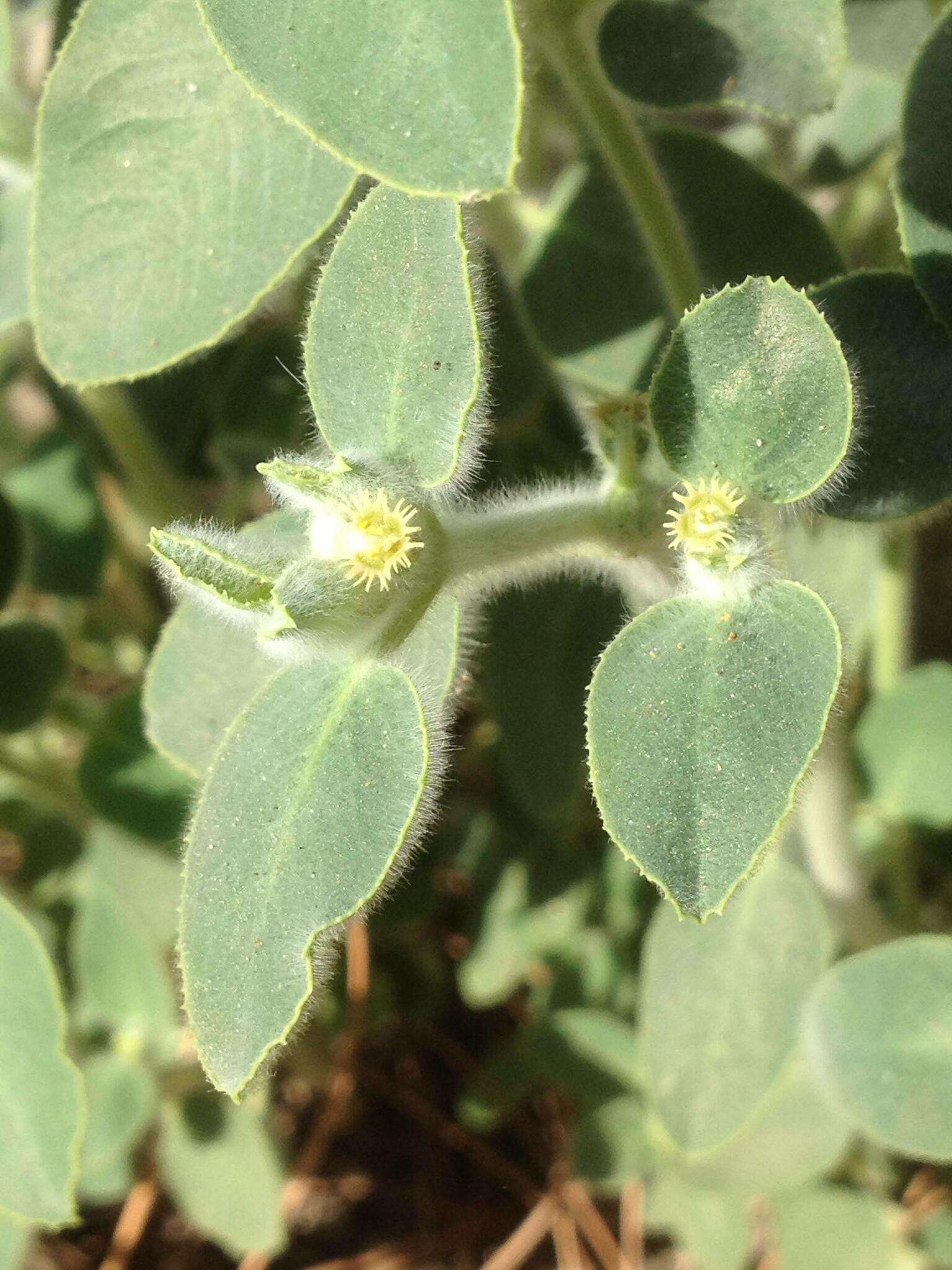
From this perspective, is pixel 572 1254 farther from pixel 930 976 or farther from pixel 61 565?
pixel 61 565

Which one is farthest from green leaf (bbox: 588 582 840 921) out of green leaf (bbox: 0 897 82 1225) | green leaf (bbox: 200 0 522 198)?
green leaf (bbox: 0 897 82 1225)

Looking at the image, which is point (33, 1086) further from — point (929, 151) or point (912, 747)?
point (929, 151)

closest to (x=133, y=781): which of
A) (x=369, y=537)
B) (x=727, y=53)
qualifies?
(x=369, y=537)

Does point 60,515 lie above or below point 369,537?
below

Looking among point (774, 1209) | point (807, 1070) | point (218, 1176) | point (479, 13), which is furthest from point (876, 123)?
point (218, 1176)

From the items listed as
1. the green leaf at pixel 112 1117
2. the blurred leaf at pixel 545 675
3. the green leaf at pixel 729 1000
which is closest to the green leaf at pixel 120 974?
the green leaf at pixel 112 1117

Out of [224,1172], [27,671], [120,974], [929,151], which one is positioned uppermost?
[929,151]
